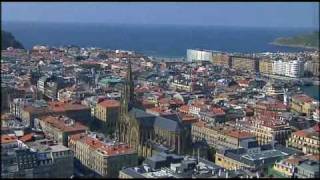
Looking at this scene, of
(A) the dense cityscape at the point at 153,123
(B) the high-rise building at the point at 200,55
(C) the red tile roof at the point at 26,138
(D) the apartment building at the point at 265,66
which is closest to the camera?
(A) the dense cityscape at the point at 153,123

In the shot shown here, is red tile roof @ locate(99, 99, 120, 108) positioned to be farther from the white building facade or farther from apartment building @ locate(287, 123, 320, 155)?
the white building facade

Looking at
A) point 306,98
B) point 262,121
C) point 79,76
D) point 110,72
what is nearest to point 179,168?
point 262,121

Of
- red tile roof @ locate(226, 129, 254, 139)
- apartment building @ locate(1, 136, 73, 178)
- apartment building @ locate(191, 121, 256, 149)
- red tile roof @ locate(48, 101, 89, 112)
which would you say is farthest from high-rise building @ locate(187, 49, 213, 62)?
apartment building @ locate(1, 136, 73, 178)

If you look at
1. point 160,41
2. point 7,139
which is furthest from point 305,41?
point 7,139

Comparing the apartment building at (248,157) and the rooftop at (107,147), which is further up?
the rooftop at (107,147)

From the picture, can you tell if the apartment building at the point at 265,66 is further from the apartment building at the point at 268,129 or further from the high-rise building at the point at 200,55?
the apartment building at the point at 268,129

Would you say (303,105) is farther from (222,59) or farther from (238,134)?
(222,59)

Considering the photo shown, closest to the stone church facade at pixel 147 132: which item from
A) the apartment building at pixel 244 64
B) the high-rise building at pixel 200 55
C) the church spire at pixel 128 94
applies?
the church spire at pixel 128 94

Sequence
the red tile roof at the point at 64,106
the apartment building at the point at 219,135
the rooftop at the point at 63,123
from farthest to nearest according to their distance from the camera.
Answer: the red tile roof at the point at 64,106
the rooftop at the point at 63,123
the apartment building at the point at 219,135
